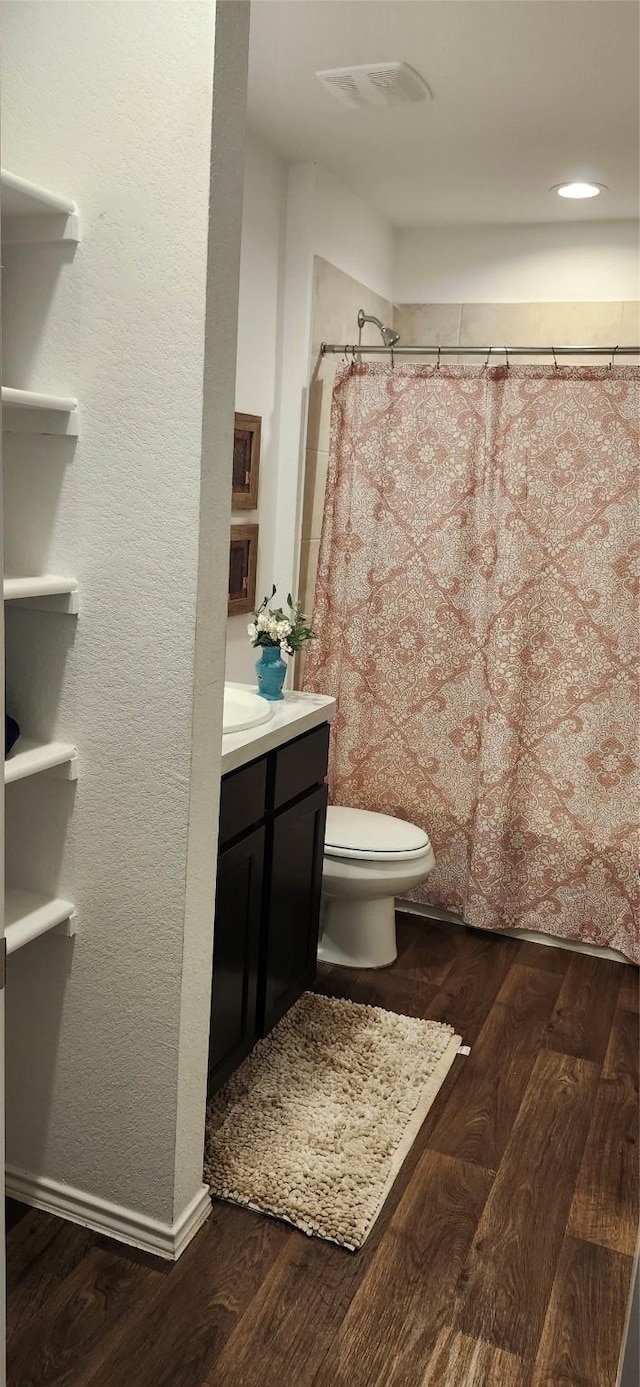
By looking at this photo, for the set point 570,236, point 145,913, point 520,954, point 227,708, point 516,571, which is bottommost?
point 520,954

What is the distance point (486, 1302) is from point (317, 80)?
2.72 metres

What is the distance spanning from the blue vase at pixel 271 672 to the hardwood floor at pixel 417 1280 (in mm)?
1057

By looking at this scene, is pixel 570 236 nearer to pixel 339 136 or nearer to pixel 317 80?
pixel 339 136

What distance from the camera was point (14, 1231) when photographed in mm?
2002

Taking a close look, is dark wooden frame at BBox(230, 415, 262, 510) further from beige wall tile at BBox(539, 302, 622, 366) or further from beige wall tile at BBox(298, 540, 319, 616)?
beige wall tile at BBox(539, 302, 622, 366)

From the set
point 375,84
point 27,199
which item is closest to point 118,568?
point 27,199

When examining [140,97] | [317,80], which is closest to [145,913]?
[140,97]

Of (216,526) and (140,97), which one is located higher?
(140,97)

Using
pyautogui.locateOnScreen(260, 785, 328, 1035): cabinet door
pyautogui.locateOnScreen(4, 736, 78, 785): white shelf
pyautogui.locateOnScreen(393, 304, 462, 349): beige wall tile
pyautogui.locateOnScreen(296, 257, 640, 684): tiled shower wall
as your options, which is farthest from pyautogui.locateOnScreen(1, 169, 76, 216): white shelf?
pyautogui.locateOnScreen(393, 304, 462, 349): beige wall tile

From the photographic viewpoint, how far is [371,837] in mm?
3068

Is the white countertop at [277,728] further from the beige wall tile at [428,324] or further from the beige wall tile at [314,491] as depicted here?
the beige wall tile at [428,324]

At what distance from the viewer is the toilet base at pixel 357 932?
10.2 ft

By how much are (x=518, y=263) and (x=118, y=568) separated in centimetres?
280

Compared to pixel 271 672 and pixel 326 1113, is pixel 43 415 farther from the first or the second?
pixel 326 1113
